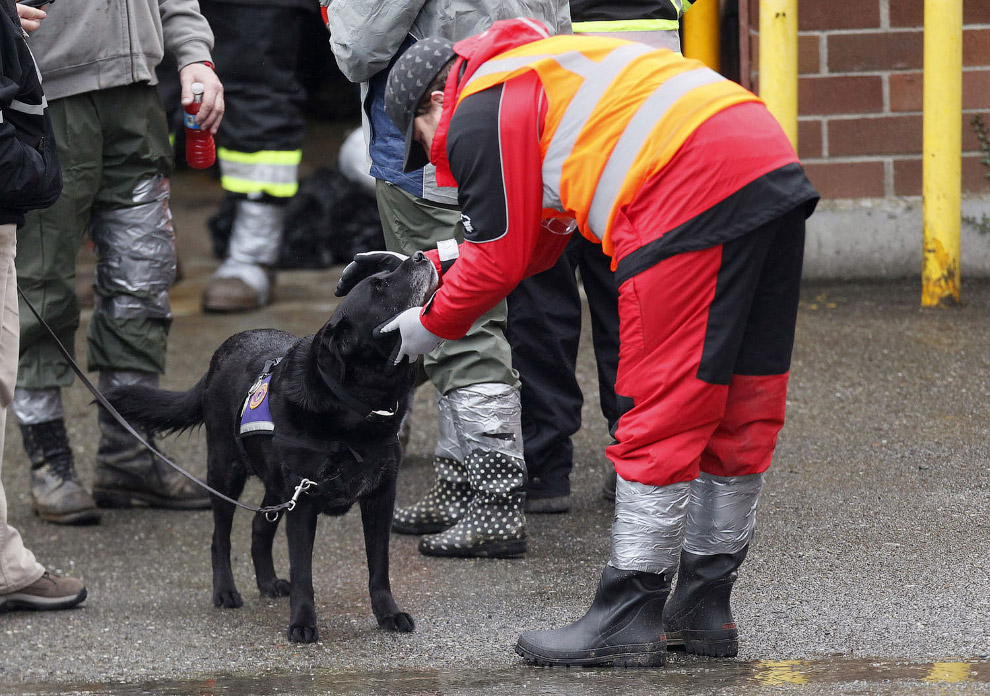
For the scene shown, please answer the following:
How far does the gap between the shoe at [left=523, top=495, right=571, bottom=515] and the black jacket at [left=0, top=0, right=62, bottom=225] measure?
1.70 metres

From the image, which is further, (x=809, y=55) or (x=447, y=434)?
(x=809, y=55)

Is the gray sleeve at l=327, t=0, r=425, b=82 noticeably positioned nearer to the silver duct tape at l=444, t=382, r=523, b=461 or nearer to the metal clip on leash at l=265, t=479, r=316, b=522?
the silver duct tape at l=444, t=382, r=523, b=461

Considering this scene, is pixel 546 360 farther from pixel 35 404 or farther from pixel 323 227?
pixel 323 227

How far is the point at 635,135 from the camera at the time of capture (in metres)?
2.66

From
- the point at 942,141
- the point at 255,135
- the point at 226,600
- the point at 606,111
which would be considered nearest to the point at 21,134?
the point at 226,600

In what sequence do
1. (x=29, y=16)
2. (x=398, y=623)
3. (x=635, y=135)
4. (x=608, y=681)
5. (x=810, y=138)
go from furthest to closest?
1. (x=810, y=138)
2. (x=29, y=16)
3. (x=398, y=623)
4. (x=608, y=681)
5. (x=635, y=135)

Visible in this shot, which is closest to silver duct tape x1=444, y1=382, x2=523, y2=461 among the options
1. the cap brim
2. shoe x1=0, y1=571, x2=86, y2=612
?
the cap brim

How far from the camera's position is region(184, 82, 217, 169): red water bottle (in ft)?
13.3

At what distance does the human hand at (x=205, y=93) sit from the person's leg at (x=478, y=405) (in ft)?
2.37

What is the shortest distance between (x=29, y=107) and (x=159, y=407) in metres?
0.94

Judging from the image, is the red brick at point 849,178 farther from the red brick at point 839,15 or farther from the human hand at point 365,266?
the human hand at point 365,266

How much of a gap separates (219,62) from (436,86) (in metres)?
3.88

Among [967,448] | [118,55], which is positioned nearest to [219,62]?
[118,55]

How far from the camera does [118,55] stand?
13.0ft
